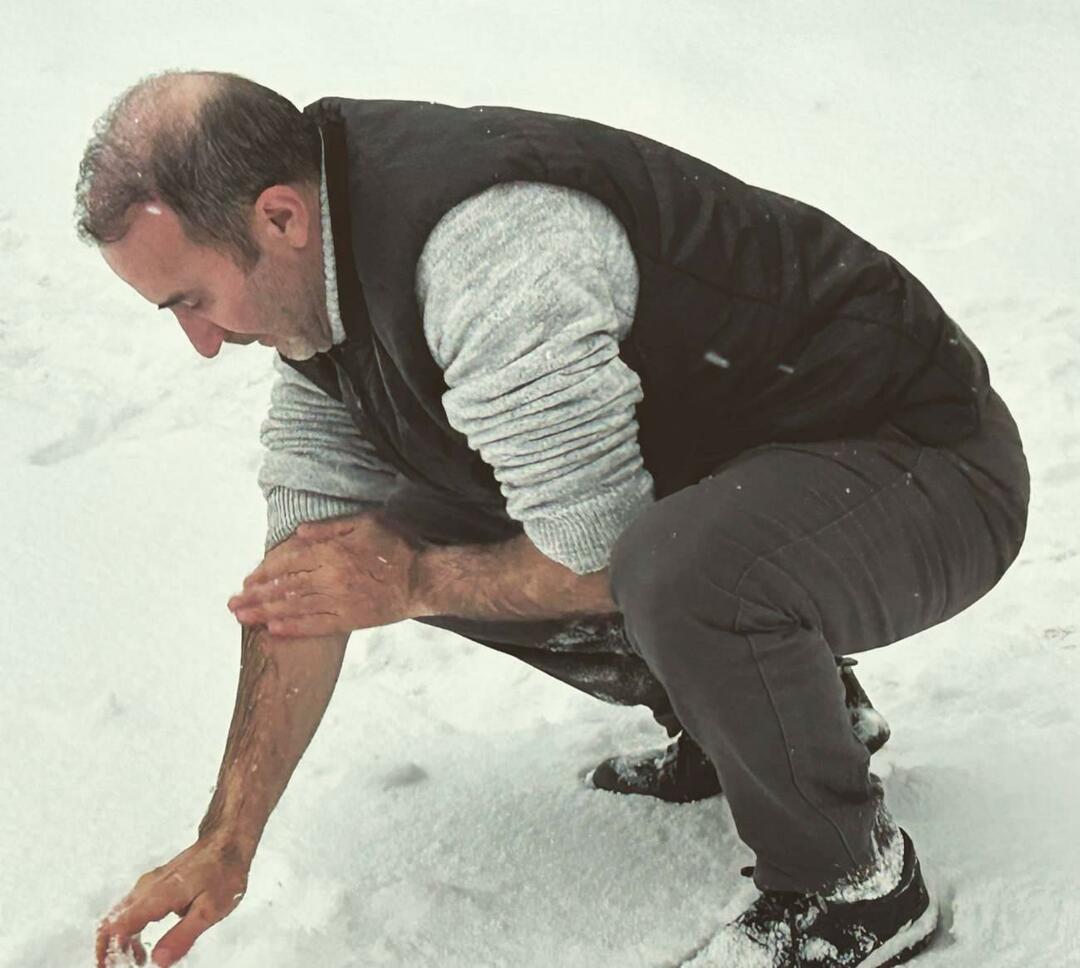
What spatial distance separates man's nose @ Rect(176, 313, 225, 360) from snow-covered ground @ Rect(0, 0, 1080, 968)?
0.66m

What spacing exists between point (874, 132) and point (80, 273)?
2150mm

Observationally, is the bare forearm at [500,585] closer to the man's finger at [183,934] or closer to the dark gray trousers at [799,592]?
the dark gray trousers at [799,592]

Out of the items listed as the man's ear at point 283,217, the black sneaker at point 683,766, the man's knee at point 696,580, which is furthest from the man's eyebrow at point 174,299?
the black sneaker at point 683,766

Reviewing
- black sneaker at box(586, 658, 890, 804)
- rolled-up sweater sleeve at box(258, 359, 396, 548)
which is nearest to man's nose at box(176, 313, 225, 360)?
rolled-up sweater sleeve at box(258, 359, 396, 548)

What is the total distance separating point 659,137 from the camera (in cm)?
398

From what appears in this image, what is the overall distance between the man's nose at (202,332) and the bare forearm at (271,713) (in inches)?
13.4

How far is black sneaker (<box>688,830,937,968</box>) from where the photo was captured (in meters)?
1.42

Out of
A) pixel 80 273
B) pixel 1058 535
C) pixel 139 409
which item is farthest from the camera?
pixel 80 273

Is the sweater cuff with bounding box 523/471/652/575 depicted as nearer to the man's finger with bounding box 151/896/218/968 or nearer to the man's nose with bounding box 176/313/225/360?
the man's nose with bounding box 176/313/225/360

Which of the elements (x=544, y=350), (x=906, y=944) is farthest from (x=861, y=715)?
(x=544, y=350)

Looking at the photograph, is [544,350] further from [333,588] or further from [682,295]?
[333,588]

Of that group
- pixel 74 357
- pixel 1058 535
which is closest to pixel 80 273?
pixel 74 357

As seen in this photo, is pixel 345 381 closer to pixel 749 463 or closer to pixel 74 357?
pixel 749 463

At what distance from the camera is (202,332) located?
1.45m
